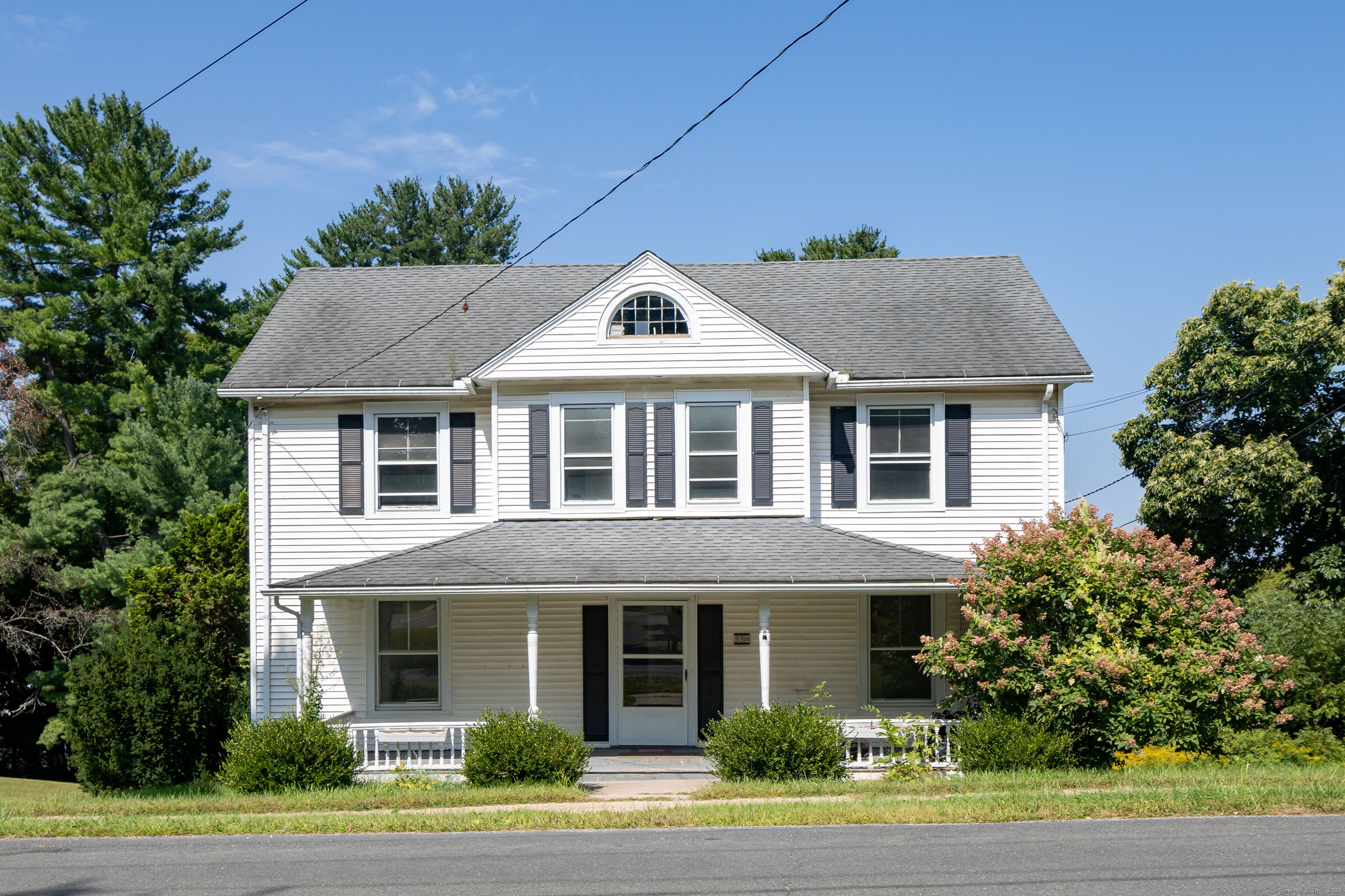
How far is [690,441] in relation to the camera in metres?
16.6

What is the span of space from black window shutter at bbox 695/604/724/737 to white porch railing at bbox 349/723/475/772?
→ 3735 millimetres

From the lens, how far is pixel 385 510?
668 inches

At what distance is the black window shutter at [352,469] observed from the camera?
1692cm

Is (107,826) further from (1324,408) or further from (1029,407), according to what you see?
(1324,408)

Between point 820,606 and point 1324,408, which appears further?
point 1324,408

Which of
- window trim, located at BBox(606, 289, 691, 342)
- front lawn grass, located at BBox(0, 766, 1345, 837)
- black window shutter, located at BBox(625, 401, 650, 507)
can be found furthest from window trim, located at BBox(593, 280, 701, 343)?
front lawn grass, located at BBox(0, 766, 1345, 837)

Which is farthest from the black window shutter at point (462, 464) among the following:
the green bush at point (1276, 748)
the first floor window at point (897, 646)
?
the green bush at point (1276, 748)

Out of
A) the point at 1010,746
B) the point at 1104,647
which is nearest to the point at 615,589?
the point at 1010,746

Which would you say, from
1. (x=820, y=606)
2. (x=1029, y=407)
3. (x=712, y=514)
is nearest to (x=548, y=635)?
(x=712, y=514)

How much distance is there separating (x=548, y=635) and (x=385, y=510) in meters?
3.44

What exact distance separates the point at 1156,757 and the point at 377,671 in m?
11.6

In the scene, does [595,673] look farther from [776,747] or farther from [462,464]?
[776,747]

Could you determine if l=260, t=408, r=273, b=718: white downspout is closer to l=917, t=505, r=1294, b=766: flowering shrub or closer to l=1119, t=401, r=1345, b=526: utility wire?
l=917, t=505, r=1294, b=766: flowering shrub

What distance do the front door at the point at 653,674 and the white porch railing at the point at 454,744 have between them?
105 inches
